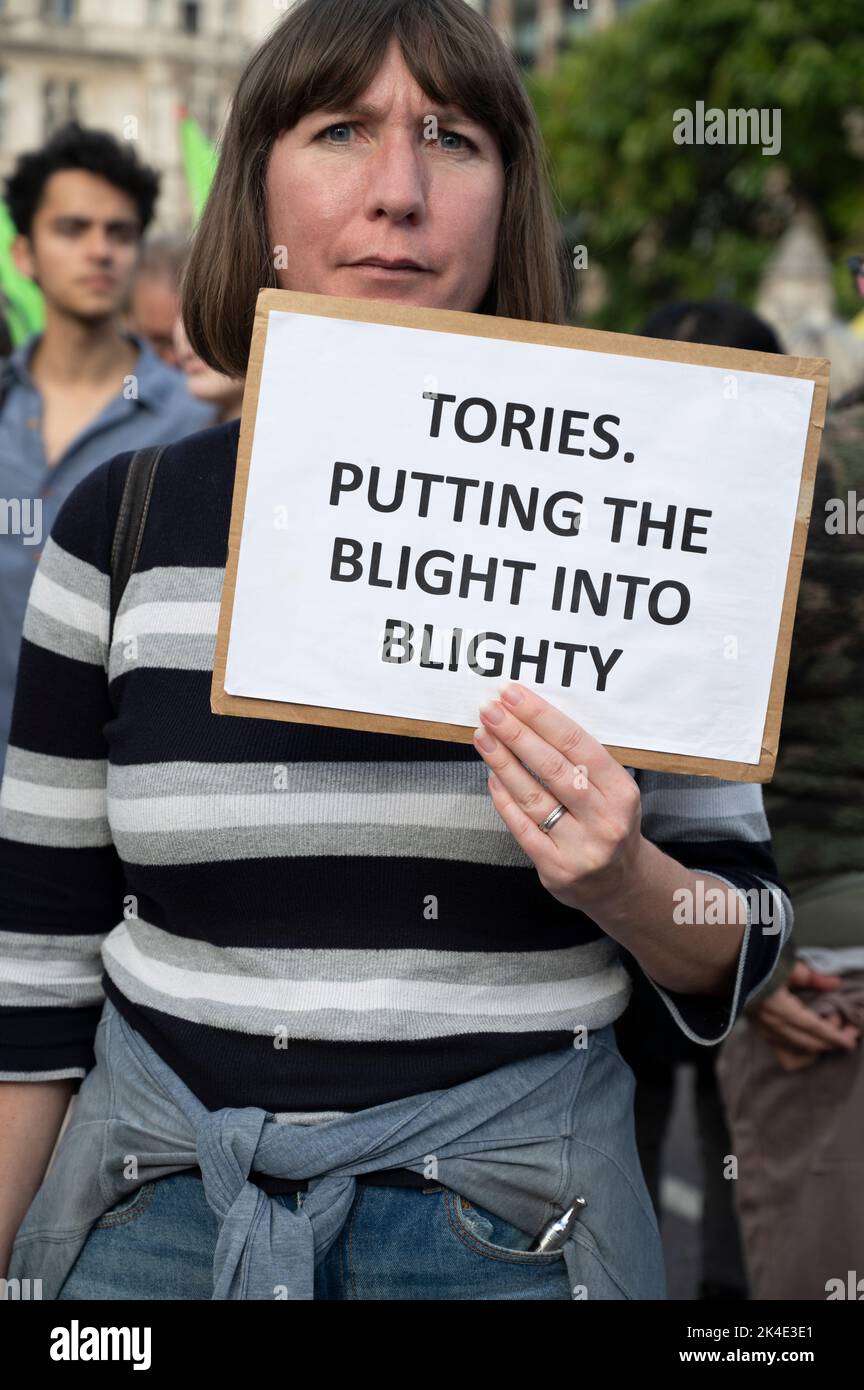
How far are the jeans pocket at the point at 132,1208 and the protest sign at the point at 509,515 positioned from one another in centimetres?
53

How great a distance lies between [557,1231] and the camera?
5.70 feet

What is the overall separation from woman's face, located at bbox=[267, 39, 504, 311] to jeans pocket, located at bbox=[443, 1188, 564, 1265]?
0.96 m

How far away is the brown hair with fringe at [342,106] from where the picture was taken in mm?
1898

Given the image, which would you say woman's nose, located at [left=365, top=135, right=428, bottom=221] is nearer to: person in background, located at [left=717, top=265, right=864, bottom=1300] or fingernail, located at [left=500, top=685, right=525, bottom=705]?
fingernail, located at [left=500, top=685, right=525, bottom=705]

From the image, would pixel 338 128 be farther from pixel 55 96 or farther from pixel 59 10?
pixel 59 10

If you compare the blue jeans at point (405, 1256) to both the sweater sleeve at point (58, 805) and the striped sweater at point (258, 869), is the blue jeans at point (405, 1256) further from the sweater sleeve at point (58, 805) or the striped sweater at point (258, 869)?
the sweater sleeve at point (58, 805)

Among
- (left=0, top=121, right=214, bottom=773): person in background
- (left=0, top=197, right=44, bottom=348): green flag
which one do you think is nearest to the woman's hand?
(left=0, top=121, right=214, bottom=773): person in background

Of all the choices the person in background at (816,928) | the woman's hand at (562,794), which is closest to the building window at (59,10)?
the person in background at (816,928)

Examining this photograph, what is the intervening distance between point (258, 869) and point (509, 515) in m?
0.46

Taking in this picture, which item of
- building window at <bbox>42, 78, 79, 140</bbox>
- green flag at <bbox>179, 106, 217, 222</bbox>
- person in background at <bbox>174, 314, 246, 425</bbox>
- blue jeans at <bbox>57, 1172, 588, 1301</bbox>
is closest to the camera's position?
blue jeans at <bbox>57, 1172, 588, 1301</bbox>

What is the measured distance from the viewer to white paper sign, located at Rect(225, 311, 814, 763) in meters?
1.71

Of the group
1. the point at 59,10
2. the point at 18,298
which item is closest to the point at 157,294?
the point at 18,298

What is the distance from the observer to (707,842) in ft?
6.15
